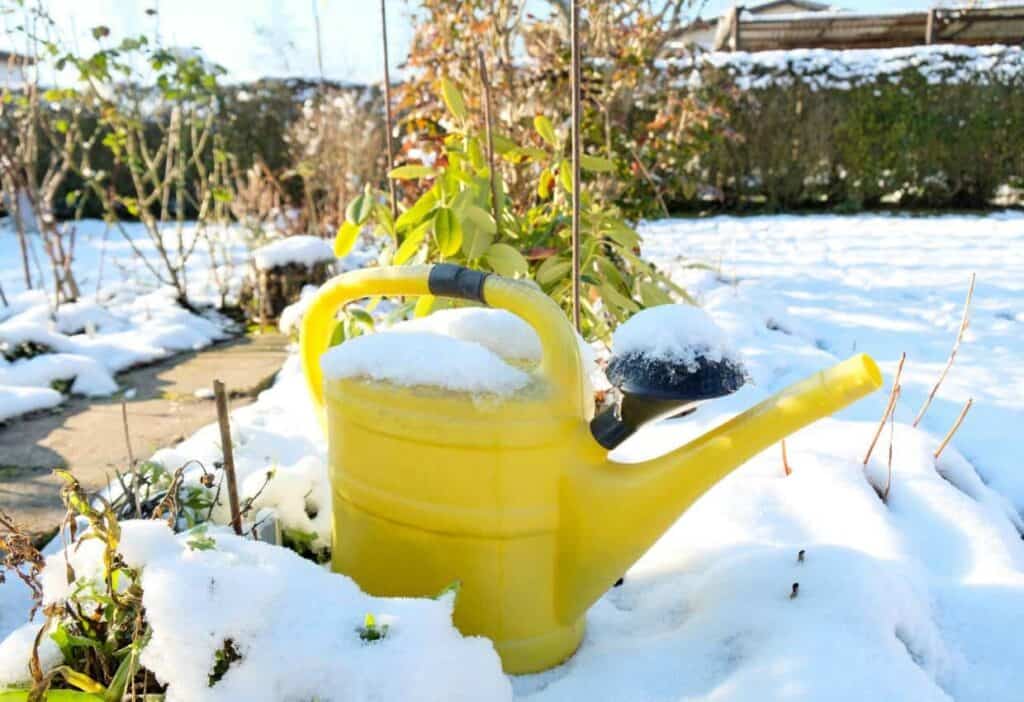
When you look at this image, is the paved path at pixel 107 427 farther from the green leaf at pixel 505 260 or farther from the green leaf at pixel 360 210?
the green leaf at pixel 505 260

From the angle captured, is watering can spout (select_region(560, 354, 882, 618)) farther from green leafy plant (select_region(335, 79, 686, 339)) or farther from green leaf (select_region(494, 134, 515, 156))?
green leaf (select_region(494, 134, 515, 156))

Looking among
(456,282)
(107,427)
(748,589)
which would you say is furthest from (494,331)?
(107,427)

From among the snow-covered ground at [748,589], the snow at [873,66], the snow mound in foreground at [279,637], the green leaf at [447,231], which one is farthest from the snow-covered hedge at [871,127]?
the snow mound in foreground at [279,637]

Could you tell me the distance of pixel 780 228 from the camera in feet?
19.1

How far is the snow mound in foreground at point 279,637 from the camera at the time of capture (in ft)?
1.95

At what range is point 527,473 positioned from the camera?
2.56 feet

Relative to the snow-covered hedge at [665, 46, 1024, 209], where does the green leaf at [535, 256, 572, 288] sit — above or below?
below

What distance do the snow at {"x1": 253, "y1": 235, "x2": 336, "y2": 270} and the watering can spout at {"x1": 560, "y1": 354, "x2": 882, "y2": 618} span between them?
2.85 meters

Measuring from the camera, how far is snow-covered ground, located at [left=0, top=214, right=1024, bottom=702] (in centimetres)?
62

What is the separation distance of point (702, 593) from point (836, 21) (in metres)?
11.3

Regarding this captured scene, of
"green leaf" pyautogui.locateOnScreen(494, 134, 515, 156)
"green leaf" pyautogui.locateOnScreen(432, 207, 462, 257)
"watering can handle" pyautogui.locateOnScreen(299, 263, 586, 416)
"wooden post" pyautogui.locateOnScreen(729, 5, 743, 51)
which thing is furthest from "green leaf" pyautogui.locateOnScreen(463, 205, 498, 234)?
"wooden post" pyautogui.locateOnScreen(729, 5, 743, 51)

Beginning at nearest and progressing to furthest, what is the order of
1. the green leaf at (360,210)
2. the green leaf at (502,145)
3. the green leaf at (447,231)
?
1. the green leaf at (447,231)
2. the green leaf at (360,210)
3. the green leaf at (502,145)

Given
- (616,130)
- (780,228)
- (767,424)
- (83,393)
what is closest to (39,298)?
(83,393)

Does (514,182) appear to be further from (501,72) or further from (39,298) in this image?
(39,298)
